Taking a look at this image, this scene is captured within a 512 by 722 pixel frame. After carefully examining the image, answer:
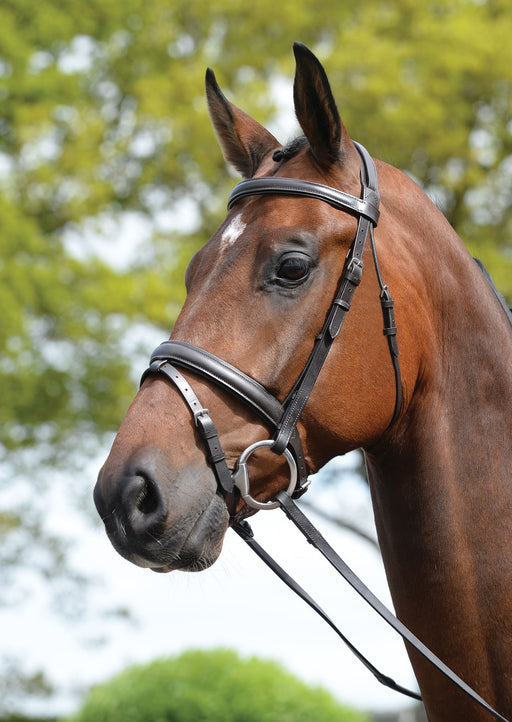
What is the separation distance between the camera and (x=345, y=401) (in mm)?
2537

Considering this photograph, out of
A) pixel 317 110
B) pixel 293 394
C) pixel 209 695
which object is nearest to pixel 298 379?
pixel 293 394

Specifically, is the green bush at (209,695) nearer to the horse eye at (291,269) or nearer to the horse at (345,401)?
the horse at (345,401)

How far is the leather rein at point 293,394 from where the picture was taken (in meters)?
2.37

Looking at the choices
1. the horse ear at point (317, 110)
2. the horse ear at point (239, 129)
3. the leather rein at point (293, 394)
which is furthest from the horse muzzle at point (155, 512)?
the horse ear at point (239, 129)

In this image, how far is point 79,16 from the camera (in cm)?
1255

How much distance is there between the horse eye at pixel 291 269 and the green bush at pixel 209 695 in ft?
15.7

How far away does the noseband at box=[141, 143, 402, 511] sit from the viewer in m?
2.36

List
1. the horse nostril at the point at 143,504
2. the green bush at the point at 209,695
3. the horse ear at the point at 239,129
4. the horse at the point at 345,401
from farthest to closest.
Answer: the green bush at the point at 209,695 → the horse ear at the point at 239,129 → the horse at the point at 345,401 → the horse nostril at the point at 143,504

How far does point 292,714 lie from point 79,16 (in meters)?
11.0

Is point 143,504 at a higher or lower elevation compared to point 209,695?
lower

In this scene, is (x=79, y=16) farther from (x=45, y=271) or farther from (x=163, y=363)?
(x=163, y=363)

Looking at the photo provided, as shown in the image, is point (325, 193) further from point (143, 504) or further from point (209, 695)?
point (209, 695)

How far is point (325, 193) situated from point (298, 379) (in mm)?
652

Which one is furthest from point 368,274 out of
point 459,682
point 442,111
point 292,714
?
point 442,111
